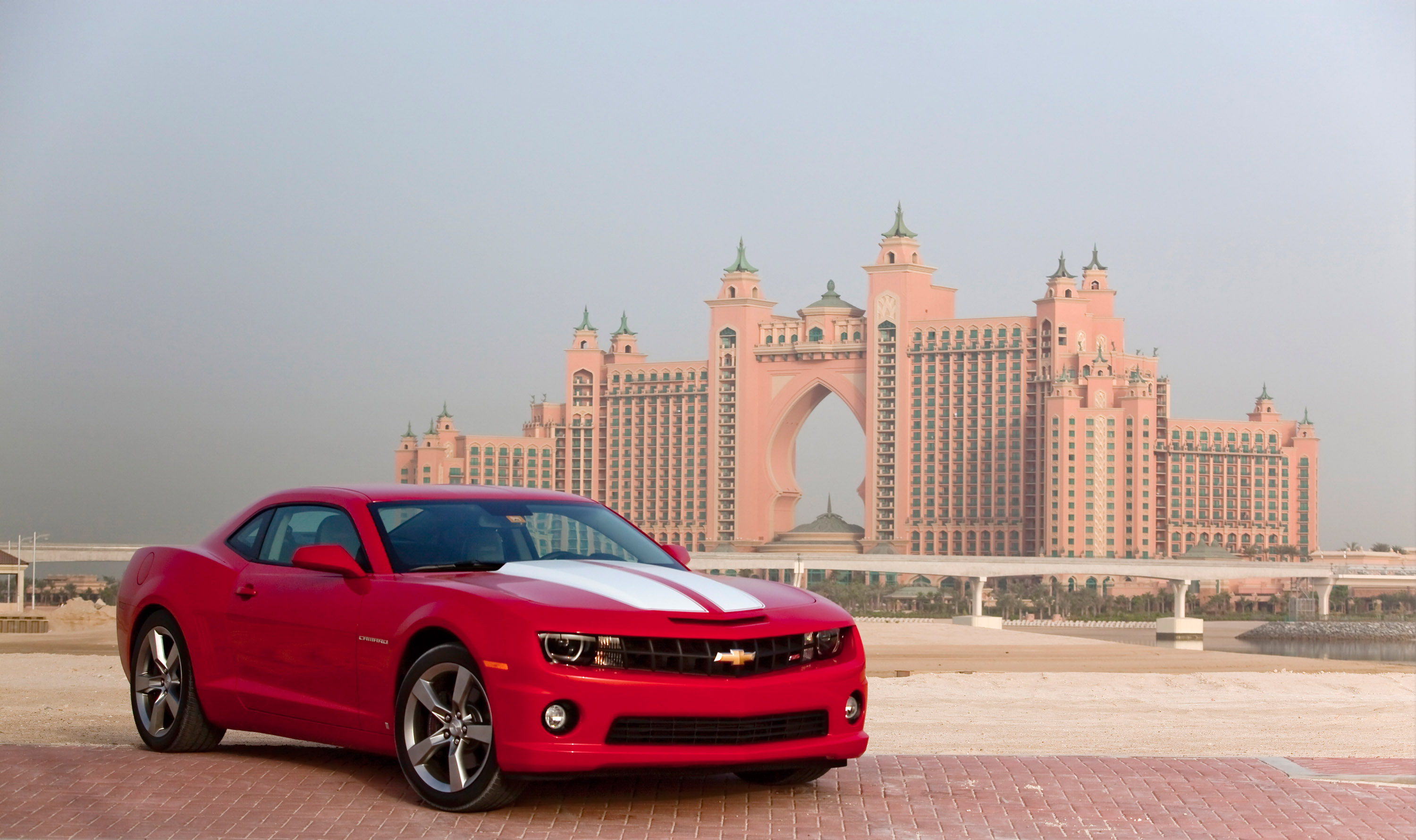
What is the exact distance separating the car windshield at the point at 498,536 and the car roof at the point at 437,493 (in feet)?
0.07

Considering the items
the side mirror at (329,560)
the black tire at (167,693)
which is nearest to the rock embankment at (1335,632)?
the black tire at (167,693)

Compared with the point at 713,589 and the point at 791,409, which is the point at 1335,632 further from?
the point at 713,589

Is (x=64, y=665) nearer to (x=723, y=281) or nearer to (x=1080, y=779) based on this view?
(x=1080, y=779)

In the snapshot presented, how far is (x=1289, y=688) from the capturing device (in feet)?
65.7

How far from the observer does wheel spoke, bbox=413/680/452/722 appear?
6117 mm

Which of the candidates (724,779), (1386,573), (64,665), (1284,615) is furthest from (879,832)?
(1284,615)

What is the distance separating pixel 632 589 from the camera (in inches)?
242

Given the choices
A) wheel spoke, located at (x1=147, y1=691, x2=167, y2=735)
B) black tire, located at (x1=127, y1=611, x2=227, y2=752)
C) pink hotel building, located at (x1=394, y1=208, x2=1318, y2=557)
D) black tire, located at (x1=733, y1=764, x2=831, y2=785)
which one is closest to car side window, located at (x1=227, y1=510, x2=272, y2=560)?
black tire, located at (x1=127, y1=611, x2=227, y2=752)

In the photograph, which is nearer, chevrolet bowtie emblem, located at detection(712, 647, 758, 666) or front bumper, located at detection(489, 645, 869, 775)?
front bumper, located at detection(489, 645, 869, 775)

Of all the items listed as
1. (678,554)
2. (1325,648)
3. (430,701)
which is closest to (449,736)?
(430,701)

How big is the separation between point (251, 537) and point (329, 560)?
1.09 m

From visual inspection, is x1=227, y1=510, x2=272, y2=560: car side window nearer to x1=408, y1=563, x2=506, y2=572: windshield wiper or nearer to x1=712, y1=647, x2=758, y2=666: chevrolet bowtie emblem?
x1=408, y1=563, x2=506, y2=572: windshield wiper

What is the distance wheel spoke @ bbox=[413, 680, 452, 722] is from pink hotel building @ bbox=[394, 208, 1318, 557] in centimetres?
12262

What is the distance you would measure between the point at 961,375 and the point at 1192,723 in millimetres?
123451
